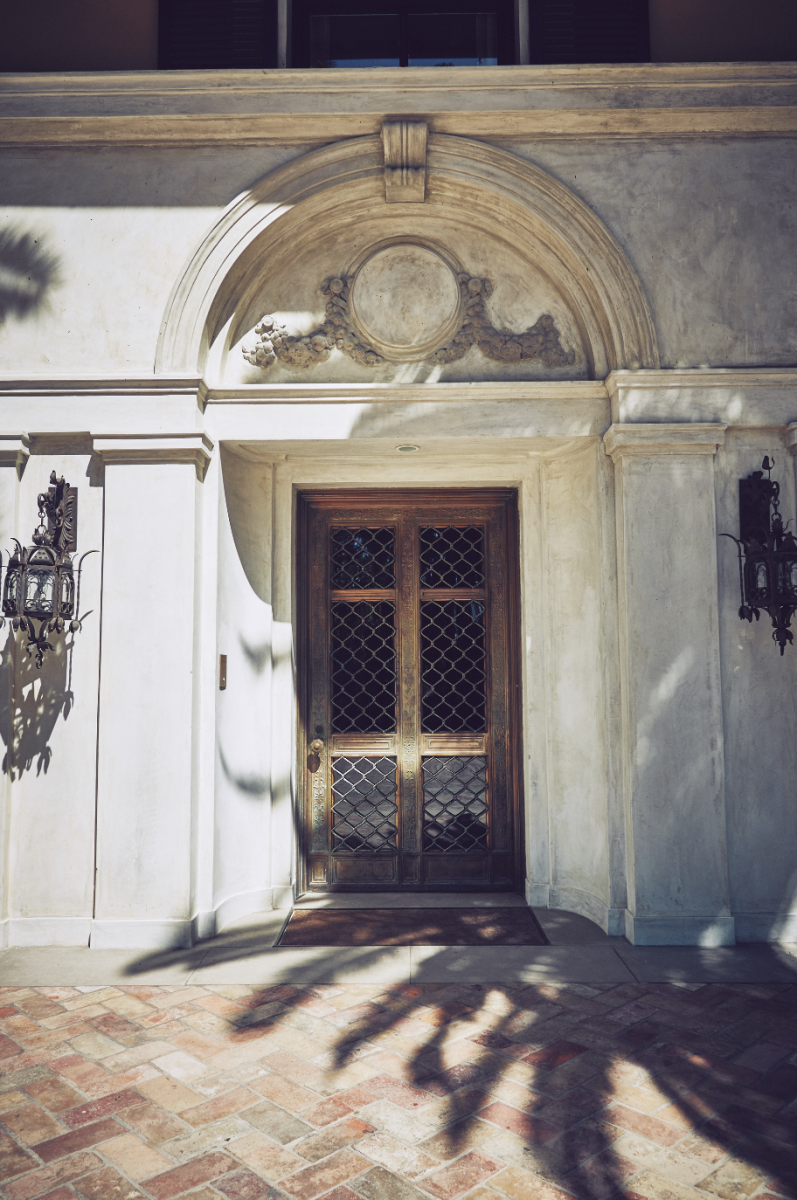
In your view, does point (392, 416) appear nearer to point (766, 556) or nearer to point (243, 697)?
point (243, 697)

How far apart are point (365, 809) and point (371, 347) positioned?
134 inches

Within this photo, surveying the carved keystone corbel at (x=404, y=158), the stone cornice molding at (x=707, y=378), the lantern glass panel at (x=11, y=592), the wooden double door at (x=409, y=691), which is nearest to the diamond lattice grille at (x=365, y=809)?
the wooden double door at (x=409, y=691)

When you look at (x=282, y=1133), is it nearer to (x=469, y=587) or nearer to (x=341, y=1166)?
(x=341, y=1166)

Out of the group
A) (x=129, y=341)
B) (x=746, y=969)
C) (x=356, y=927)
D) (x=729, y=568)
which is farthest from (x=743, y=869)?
(x=129, y=341)

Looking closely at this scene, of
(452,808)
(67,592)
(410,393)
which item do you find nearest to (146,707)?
(67,592)

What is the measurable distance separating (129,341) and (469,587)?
9.69ft

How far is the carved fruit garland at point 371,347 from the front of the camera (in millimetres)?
5273

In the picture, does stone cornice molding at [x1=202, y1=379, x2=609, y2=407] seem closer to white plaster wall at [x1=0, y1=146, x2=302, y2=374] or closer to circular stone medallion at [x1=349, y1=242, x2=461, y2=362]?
circular stone medallion at [x1=349, y1=242, x2=461, y2=362]

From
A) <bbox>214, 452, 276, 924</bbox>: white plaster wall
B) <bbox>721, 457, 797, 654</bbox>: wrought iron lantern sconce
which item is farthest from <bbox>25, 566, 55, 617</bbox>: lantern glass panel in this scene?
<bbox>721, 457, 797, 654</bbox>: wrought iron lantern sconce

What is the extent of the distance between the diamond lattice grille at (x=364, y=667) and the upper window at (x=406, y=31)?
160 inches

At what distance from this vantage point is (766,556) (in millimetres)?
4664

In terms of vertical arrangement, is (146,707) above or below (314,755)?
above

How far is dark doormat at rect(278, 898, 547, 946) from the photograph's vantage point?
4.78 meters

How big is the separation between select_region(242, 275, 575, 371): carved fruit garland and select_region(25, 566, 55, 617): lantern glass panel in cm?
199
